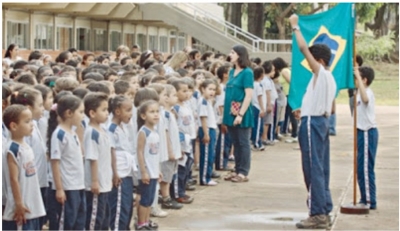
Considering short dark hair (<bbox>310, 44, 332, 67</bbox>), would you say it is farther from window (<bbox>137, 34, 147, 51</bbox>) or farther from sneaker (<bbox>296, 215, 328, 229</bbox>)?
window (<bbox>137, 34, 147, 51</bbox>)

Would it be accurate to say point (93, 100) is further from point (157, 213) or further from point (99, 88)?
point (157, 213)

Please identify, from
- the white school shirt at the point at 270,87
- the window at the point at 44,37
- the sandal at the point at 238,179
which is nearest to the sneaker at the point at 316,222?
the sandal at the point at 238,179

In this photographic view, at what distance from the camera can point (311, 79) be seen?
9305 millimetres

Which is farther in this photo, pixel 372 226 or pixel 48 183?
pixel 372 226

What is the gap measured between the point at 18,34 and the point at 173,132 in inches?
507

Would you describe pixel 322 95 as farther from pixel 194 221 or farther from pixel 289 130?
pixel 289 130

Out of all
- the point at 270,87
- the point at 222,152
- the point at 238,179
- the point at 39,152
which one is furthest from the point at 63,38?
the point at 39,152

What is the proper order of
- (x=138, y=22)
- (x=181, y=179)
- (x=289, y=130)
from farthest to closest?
(x=138, y=22), (x=289, y=130), (x=181, y=179)

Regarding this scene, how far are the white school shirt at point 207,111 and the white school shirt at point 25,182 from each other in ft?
17.3

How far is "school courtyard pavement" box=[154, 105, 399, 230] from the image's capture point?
31.9 ft

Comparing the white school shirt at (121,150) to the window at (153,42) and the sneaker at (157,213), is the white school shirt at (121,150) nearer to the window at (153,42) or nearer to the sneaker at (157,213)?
the sneaker at (157,213)

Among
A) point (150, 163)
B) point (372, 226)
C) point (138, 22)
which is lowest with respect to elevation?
point (372, 226)

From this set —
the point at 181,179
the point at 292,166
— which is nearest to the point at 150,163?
the point at 181,179

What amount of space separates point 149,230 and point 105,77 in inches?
99.8
